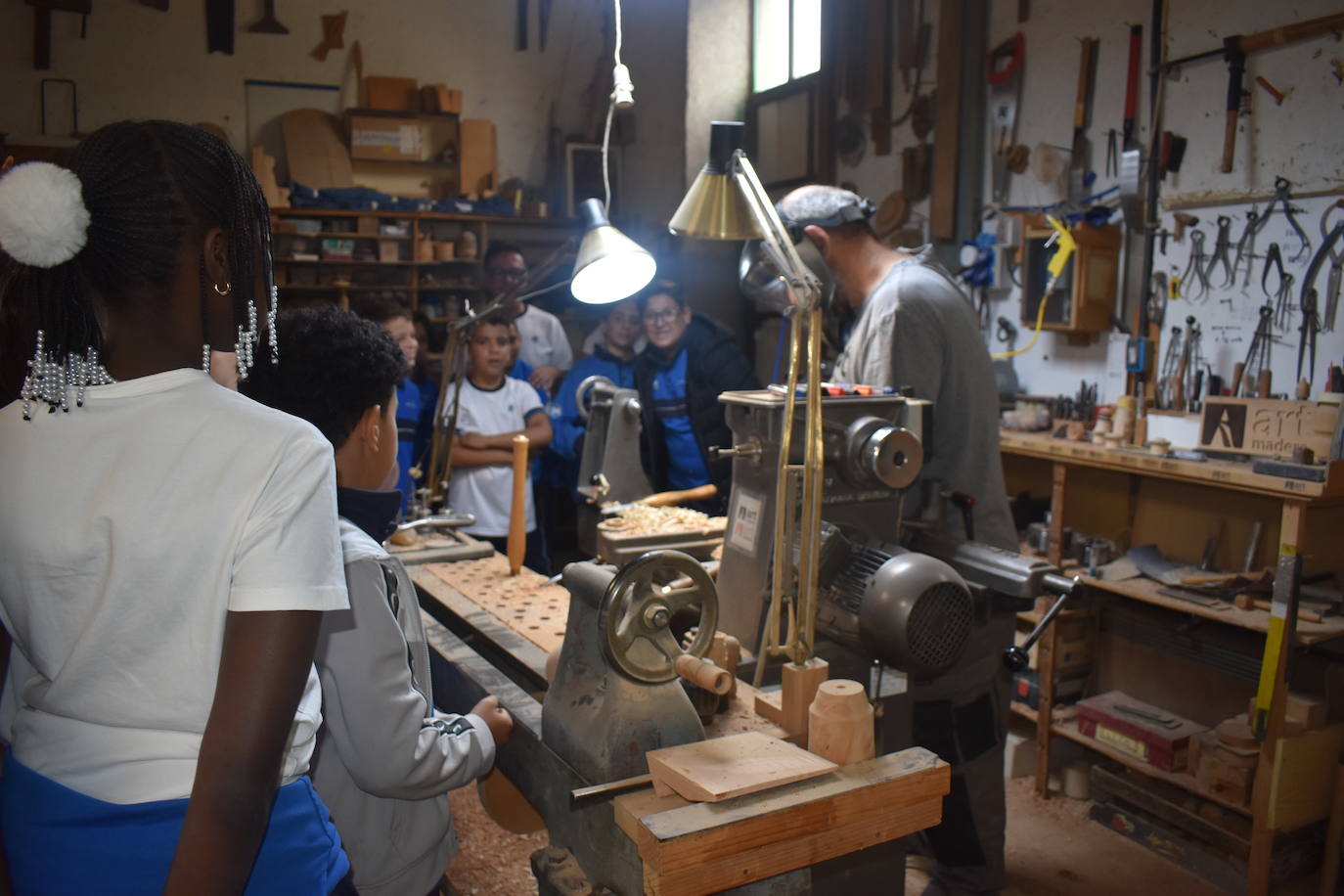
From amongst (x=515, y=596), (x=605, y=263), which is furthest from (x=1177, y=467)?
(x=515, y=596)

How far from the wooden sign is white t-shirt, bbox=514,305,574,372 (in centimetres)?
303

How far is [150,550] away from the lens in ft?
2.54

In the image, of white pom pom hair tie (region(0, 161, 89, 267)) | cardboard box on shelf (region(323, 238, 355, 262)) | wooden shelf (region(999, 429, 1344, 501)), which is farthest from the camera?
cardboard box on shelf (region(323, 238, 355, 262))

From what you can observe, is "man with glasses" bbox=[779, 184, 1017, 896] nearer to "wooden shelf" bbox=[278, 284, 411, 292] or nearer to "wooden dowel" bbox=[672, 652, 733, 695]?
"wooden dowel" bbox=[672, 652, 733, 695]

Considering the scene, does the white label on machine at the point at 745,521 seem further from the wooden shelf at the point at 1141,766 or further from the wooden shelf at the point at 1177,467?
the wooden shelf at the point at 1141,766

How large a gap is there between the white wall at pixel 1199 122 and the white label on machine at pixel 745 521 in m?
1.99

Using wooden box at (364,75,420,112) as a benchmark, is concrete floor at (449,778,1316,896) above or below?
below

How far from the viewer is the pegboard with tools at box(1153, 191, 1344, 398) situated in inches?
111

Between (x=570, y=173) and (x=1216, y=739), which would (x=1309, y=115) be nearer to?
(x=1216, y=739)

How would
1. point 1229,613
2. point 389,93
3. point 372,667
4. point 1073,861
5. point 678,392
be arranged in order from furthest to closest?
1. point 389,93
2. point 678,392
3. point 1073,861
4. point 1229,613
5. point 372,667

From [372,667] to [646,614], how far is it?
1.06 ft

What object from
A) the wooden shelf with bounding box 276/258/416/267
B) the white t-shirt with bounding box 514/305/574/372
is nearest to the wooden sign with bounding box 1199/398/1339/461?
the white t-shirt with bounding box 514/305/574/372

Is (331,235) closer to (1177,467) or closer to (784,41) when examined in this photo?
(784,41)

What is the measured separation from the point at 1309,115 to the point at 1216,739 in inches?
70.7
